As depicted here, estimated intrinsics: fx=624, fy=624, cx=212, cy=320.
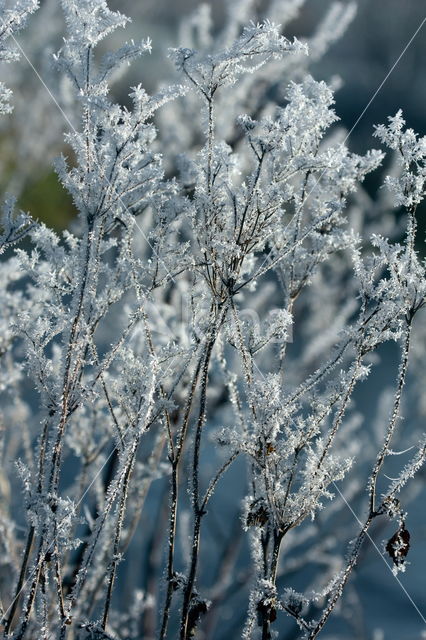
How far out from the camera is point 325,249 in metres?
1.31

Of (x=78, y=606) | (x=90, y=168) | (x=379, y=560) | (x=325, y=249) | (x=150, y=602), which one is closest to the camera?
(x=90, y=168)

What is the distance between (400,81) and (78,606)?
378 centimetres

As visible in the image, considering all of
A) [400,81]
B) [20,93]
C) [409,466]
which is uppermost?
[400,81]

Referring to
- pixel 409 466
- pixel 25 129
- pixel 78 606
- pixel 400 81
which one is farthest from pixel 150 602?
pixel 400 81

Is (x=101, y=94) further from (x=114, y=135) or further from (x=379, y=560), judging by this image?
(x=379, y=560)

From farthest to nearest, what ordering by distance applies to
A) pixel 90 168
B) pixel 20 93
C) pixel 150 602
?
1. pixel 20 93
2. pixel 150 602
3. pixel 90 168

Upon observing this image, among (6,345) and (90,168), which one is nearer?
(90,168)

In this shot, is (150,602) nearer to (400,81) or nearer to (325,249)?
(325,249)

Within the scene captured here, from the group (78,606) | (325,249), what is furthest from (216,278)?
(78,606)

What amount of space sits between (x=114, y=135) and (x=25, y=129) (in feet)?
9.99

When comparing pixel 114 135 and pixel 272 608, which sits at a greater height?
pixel 114 135

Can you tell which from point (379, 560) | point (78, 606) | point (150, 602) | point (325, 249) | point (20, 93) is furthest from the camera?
point (20, 93)

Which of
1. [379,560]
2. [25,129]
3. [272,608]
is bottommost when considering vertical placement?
[272,608]

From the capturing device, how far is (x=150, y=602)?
2.32 metres
